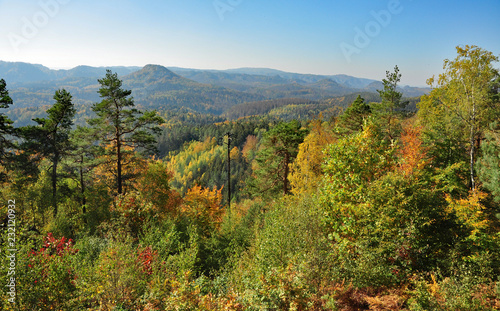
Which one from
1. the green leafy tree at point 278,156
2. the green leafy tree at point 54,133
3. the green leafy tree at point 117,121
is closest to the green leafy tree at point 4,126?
the green leafy tree at point 54,133

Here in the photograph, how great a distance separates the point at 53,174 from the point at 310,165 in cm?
2155

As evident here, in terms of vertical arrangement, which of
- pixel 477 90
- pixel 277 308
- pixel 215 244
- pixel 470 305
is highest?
pixel 477 90

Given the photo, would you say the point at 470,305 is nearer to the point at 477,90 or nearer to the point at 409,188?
the point at 409,188

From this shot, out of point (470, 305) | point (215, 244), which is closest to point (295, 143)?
point (215, 244)

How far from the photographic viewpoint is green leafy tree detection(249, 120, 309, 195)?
24.3m

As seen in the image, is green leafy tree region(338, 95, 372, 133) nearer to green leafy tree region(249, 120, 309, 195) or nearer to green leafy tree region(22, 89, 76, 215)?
green leafy tree region(249, 120, 309, 195)

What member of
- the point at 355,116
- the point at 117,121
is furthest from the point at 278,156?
the point at 117,121

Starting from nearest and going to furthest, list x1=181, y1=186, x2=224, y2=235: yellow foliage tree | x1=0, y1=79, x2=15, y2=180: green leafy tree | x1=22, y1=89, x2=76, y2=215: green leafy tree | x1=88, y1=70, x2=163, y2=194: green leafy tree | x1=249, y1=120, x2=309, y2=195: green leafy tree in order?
1. x1=0, y1=79, x2=15, y2=180: green leafy tree
2. x1=22, y1=89, x2=76, y2=215: green leafy tree
3. x1=88, y1=70, x2=163, y2=194: green leafy tree
4. x1=181, y1=186, x2=224, y2=235: yellow foliage tree
5. x1=249, y1=120, x2=309, y2=195: green leafy tree

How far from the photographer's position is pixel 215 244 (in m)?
15.7

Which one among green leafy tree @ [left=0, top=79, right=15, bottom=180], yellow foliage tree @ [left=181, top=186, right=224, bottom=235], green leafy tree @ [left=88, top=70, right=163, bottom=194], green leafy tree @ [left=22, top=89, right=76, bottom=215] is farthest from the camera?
yellow foliage tree @ [left=181, top=186, right=224, bottom=235]

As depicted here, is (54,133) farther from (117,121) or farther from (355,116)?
(355,116)

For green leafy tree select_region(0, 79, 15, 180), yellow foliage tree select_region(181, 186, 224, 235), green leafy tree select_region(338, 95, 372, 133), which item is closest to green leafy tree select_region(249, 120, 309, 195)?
yellow foliage tree select_region(181, 186, 224, 235)

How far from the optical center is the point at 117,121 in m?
19.9

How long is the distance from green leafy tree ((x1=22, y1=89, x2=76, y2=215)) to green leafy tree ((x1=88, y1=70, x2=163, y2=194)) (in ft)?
7.98
